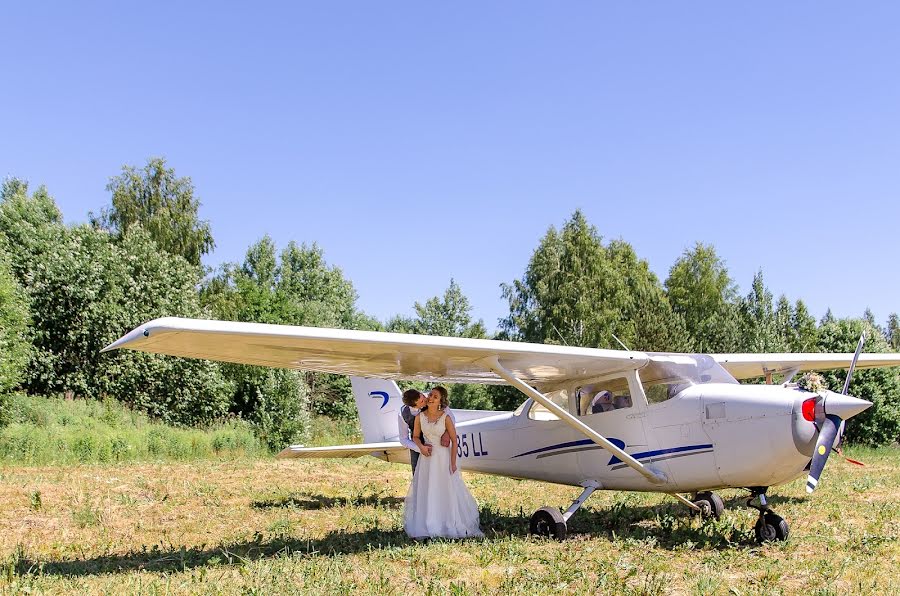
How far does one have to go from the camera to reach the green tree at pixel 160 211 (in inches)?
1655

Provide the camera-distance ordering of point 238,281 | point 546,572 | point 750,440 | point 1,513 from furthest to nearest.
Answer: point 238,281, point 1,513, point 750,440, point 546,572

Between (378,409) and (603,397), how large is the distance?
188 inches

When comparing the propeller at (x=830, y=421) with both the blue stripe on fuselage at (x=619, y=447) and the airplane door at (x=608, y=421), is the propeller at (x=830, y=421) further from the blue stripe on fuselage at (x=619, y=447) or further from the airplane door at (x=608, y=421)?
the airplane door at (x=608, y=421)

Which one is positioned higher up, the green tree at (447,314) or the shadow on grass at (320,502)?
the green tree at (447,314)

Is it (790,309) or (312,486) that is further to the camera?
(790,309)

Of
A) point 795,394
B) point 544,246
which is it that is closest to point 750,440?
point 795,394

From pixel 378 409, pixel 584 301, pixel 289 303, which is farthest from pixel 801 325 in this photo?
pixel 378 409

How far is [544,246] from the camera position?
47656 mm

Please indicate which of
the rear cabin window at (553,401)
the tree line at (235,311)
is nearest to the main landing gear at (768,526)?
the rear cabin window at (553,401)

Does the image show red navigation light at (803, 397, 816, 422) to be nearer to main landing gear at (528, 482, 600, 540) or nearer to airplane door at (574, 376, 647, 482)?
airplane door at (574, 376, 647, 482)

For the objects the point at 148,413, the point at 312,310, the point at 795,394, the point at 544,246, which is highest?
the point at 544,246

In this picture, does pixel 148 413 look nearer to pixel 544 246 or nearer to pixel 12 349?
pixel 12 349

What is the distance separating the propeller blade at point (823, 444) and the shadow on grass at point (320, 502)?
620 cm

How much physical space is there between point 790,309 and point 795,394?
143ft
